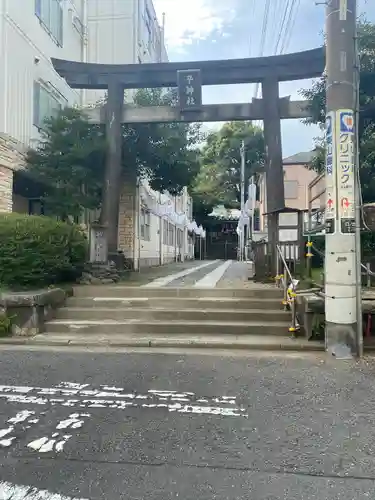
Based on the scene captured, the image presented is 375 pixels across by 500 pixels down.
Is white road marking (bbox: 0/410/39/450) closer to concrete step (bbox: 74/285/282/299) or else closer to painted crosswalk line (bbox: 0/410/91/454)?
painted crosswalk line (bbox: 0/410/91/454)

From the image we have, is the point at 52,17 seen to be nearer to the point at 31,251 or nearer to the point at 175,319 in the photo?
the point at 31,251

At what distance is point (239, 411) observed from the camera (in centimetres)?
369

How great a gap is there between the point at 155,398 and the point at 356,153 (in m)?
4.11

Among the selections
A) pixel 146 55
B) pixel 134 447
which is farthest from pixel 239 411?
pixel 146 55

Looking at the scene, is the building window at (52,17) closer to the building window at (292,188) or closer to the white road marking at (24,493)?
the white road marking at (24,493)

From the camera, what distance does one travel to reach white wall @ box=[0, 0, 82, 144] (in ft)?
31.7

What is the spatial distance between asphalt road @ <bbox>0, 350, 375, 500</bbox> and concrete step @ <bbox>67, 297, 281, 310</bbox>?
1.96m

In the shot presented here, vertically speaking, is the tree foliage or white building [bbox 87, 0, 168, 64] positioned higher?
white building [bbox 87, 0, 168, 64]

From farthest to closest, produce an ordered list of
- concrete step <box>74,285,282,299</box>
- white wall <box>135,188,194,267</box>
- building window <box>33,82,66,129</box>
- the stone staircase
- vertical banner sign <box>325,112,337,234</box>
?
1. white wall <box>135,188,194,267</box>
2. building window <box>33,82,66,129</box>
3. concrete step <box>74,285,282,299</box>
4. the stone staircase
5. vertical banner sign <box>325,112,337,234</box>

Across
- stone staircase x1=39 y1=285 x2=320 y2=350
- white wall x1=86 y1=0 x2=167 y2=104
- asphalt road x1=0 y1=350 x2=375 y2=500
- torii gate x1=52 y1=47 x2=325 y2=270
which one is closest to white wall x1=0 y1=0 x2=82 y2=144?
torii gate x1=52 y1=47 x2=325 y2=270

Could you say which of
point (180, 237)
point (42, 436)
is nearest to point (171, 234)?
point (180, 237)

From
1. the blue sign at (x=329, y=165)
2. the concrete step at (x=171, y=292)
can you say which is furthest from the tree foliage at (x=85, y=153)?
the blue sign at (x=329, y=165)

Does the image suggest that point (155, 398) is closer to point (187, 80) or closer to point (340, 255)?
point (340, 255)

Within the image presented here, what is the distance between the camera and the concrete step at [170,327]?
20.8ft
